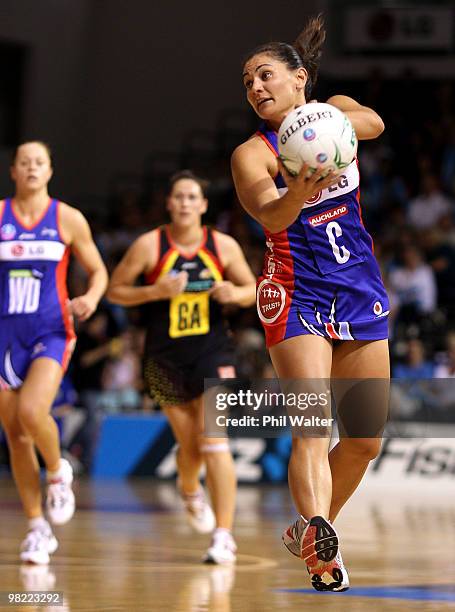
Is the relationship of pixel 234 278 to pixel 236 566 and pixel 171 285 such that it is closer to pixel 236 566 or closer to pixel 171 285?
pixel 171 285

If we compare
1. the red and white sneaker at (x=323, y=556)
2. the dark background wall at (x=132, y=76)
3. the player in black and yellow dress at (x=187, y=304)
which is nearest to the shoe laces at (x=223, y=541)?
the player in black and yellow dress at (x=187, y=304)

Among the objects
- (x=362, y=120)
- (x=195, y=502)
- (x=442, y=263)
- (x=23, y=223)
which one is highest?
(x=442, y=263)

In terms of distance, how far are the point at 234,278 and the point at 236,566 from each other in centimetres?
200

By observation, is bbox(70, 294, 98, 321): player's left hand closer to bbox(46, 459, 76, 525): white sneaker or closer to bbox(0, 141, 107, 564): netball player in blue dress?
bbox(0, 141, 107, 564): netball player in blue dress

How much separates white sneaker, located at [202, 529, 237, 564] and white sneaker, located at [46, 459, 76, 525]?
86 cm

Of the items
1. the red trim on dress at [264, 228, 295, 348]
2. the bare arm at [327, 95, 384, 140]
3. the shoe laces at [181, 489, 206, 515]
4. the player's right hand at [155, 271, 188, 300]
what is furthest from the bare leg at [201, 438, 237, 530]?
the bare arm at [327, 95, 384, 140]

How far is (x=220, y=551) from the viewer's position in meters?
7.56

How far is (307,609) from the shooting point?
5.72 metres

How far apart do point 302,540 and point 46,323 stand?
315 cm

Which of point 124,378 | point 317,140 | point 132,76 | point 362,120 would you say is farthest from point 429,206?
point 317,140

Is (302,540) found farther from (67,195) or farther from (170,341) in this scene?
(67,195)

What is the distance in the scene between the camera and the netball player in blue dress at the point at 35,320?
7.55 metres

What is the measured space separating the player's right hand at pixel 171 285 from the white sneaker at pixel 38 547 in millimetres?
1663

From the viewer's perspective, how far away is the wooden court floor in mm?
5980
